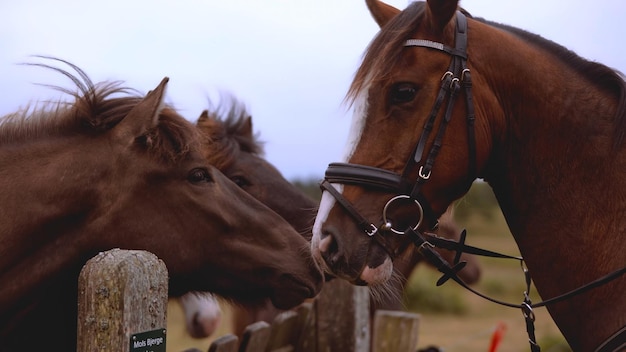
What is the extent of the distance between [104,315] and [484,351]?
37.6 feet

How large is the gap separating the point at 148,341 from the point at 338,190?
1043mm

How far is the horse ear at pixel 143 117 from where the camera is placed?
11.5 feet

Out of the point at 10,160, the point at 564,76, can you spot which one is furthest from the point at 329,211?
the point at 10,160

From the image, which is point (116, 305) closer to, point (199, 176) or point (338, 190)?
point (338, 190)

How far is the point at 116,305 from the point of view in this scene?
2.44 metres

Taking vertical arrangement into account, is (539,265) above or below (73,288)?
above

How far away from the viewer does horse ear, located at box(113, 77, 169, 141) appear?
11.5 feet

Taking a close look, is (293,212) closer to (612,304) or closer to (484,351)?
(612,304)

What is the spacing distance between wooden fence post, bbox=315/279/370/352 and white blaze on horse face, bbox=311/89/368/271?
2.08 metres

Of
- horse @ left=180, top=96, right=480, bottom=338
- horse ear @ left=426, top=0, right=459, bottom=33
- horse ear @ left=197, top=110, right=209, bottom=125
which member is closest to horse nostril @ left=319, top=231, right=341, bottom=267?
horse ear @ left=426, top=0, right=459, bottom=33

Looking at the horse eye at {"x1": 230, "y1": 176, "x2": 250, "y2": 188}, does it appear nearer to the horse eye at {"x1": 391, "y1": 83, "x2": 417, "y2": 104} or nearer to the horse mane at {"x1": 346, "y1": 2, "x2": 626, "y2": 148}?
the horse mane at {"x1": 346, "y1": 2, "x2": 626, "y2": 148}

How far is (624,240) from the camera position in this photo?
2.93 meters

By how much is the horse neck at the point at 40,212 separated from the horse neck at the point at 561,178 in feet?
6.32

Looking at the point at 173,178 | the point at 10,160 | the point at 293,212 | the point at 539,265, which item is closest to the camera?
the point at 539,265
